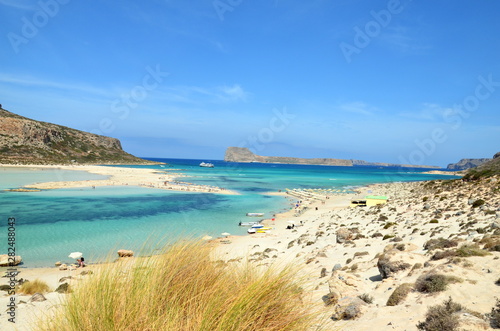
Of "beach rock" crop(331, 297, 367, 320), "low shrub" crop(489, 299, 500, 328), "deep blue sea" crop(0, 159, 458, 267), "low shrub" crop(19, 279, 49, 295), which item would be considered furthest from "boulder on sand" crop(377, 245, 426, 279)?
"low shrub" crop(19, 279, 49, 295)

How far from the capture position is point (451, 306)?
16.5ft

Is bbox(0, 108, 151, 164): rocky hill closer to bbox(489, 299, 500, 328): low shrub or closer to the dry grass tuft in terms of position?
the dry grass tuft

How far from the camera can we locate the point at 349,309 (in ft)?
19.2

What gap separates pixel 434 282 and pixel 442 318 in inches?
57.5

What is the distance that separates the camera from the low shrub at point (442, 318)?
14.7 ft

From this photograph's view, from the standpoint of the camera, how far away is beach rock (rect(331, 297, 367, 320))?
5734 mm

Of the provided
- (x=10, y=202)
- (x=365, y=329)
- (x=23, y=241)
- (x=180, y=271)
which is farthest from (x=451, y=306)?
(x=10, y=202)

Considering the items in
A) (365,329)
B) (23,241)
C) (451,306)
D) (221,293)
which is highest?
(221,293)

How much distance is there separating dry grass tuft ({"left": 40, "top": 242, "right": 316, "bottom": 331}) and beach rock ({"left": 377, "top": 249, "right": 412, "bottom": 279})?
15.5 ft

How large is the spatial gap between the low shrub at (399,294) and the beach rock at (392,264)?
3.76 ft

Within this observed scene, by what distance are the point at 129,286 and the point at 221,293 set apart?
1.07 metres

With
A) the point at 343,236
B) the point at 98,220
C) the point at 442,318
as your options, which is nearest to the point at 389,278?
the point at 442,318

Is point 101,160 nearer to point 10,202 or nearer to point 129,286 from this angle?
point 10,202

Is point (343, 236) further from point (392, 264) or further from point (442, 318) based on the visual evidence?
point (442, 318)
